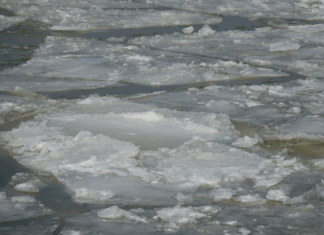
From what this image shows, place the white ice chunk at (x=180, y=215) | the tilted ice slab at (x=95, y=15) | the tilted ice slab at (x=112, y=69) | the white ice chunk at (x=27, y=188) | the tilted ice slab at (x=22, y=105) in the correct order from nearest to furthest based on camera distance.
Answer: the white ice chunk at (x=180, y=215)
the white ice chunk at (x=27, y=188)
the tilted ice slab at (x=22, y=105)
the tilted ice slab at (x=112, y=69)
the tilted ice slab at (x=95, y=15)

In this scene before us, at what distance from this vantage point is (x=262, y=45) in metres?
6.73

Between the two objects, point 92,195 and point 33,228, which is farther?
point 92,195

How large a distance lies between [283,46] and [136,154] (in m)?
3.73

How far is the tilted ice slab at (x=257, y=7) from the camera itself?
28.5ft

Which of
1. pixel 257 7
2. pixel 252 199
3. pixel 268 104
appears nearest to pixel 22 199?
pixel 252 199

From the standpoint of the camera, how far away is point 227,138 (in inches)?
152

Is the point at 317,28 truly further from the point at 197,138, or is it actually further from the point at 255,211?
the point at 255,211

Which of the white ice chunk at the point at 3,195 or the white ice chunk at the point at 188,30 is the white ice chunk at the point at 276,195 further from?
the white ice chunk at the point at 188,30

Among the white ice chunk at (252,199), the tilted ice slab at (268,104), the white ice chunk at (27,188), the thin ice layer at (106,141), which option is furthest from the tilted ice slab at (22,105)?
the white ice chunk at (252,199)

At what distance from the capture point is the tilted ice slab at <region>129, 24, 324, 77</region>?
597cm

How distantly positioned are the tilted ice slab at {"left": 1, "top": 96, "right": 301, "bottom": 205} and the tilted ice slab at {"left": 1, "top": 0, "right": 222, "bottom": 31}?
148 inches

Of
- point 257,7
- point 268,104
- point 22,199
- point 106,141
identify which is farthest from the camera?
point 257,7

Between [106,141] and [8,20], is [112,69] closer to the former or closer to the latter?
[106,141]

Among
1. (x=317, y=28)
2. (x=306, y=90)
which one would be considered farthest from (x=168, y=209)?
(x=317, y=28)
